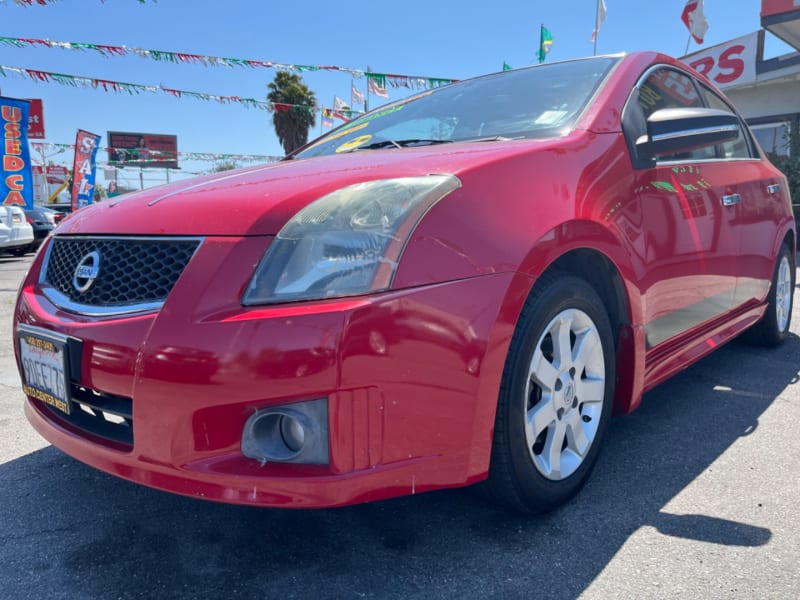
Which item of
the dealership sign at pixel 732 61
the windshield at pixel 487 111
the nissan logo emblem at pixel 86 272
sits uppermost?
the dealership sign at pixel 732 61

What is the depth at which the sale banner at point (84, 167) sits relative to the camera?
16.3m

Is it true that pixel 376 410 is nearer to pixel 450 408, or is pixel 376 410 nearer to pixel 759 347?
pixel 450 408

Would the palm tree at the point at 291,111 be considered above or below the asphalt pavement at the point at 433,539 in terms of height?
above

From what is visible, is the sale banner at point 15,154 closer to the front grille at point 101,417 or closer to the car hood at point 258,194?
the car hood at point 258,194

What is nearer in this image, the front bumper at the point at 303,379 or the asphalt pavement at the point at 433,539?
the front bumper at the point at 303,379

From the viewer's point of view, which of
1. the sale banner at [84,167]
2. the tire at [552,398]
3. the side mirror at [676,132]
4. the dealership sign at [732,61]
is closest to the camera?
the tire at [552,398]

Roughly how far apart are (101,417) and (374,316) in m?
A: 0.95

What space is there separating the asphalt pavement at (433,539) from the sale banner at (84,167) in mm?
16022

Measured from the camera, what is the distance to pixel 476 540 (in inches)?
71.4

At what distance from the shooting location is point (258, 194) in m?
1.69

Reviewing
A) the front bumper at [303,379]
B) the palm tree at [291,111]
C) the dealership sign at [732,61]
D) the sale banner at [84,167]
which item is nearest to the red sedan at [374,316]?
the front bumper at [303,379]

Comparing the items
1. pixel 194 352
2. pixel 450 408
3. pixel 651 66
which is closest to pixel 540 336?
→ pixel 450 408

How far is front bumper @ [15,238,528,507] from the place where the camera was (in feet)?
4.61

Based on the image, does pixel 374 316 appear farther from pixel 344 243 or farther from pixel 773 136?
pixel 773 136
